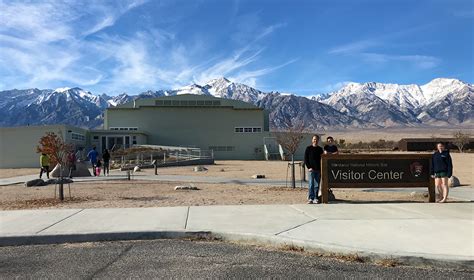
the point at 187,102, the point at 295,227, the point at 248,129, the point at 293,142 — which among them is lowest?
the point at 295,227

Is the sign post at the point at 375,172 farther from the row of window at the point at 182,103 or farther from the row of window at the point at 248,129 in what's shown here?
the row of window at the point at 182,103

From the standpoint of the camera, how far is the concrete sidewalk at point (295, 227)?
22.7 feet

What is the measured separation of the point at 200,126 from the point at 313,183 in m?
49.9

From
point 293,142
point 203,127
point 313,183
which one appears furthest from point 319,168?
point 203,127

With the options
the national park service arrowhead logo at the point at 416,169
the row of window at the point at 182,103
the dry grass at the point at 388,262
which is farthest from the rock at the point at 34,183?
the row of window at the point at 182,103

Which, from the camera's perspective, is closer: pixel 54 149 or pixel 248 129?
pixel 54 149

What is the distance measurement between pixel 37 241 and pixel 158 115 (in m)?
54.0

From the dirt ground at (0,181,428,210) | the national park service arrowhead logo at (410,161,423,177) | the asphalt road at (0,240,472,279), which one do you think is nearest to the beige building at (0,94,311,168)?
the dirt ground at (0,181,428,210)

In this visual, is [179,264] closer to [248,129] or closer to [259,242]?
[259,242]

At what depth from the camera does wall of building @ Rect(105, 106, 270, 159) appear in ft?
197

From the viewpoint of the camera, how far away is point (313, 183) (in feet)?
38.7

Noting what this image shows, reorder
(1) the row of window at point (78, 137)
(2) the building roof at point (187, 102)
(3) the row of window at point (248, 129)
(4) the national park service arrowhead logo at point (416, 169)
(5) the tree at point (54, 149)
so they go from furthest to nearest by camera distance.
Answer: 1. (2) the building roof at point (187, 102)
2. (3) the row of window at point (248, 129)
3. (1) the row of window at point (78, 137)
4. (5) the tree at point (54, 149)
5. (4) the national park service arrowhead logo at point (416, 169)

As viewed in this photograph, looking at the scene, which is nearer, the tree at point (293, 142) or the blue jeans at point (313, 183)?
the blue jeans at point (313, 183)

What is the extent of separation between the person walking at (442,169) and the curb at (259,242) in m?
6.18
